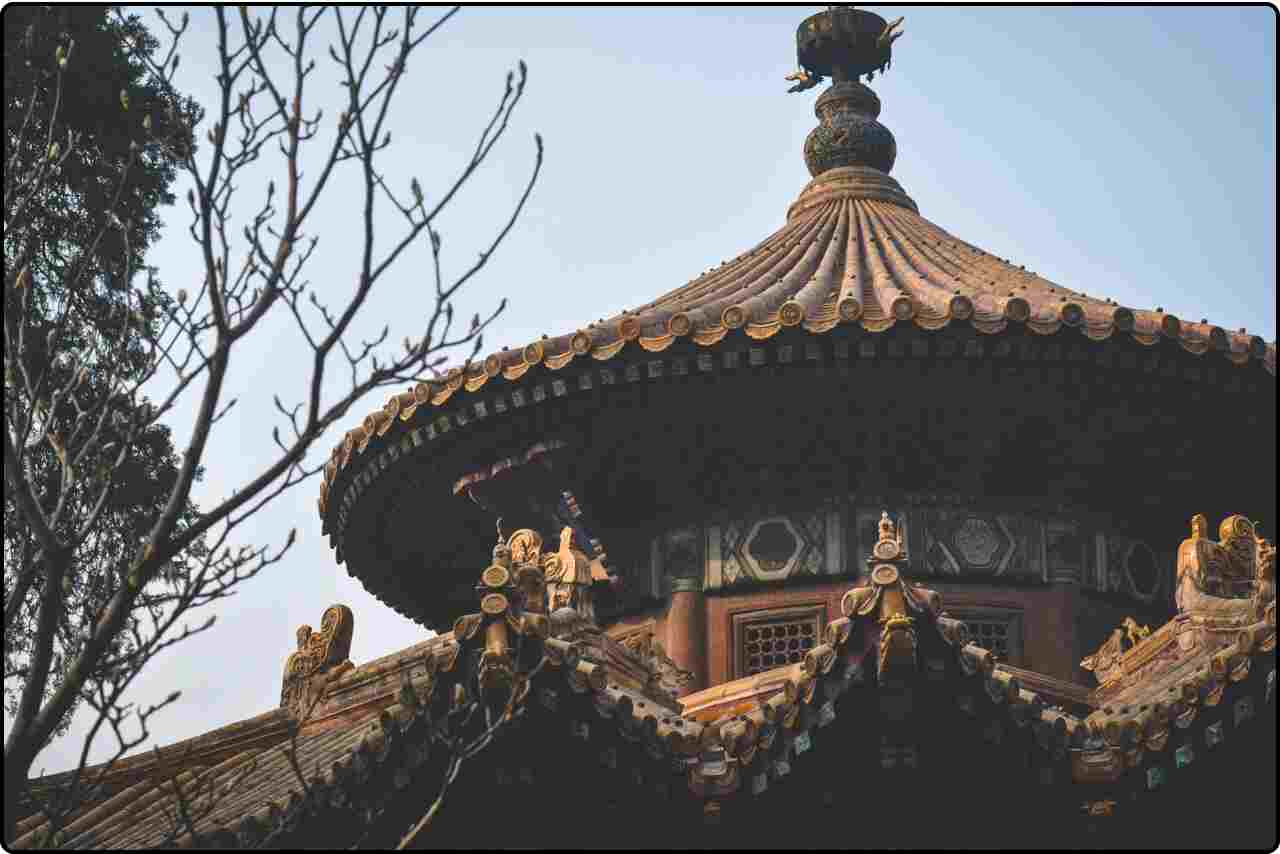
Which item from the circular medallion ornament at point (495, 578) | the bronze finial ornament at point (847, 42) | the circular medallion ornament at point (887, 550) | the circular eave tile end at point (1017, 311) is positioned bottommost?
the circular medallion ornament at point (495, 578)

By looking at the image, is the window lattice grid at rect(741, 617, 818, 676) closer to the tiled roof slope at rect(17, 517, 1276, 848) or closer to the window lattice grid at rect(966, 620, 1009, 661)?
the window lattice grid at rect(966, 620, 1009, 661)

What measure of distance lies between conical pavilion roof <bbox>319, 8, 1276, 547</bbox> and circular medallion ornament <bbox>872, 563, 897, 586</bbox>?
→ 215 cm

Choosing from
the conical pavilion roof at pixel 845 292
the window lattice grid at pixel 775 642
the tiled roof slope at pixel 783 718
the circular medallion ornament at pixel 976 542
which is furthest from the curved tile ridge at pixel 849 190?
the tiled roof slope at pixel 783 718

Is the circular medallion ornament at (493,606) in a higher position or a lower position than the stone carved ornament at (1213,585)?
lower

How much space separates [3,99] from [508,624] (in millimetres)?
4043

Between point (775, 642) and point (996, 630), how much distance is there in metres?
1.28

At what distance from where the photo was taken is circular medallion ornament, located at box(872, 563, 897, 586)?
10227 mm

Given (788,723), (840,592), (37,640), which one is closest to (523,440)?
(840,592)

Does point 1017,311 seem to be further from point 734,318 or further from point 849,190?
point 849,190

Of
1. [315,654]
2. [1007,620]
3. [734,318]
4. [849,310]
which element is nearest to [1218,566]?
[1007,620]

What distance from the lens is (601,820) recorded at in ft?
35.4

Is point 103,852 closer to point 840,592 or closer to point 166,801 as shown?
point 166,801

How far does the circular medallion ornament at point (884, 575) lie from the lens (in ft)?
33.6

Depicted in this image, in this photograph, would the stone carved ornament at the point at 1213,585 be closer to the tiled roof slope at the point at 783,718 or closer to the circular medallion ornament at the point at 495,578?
the tiled roof slope at the point at 783,718
